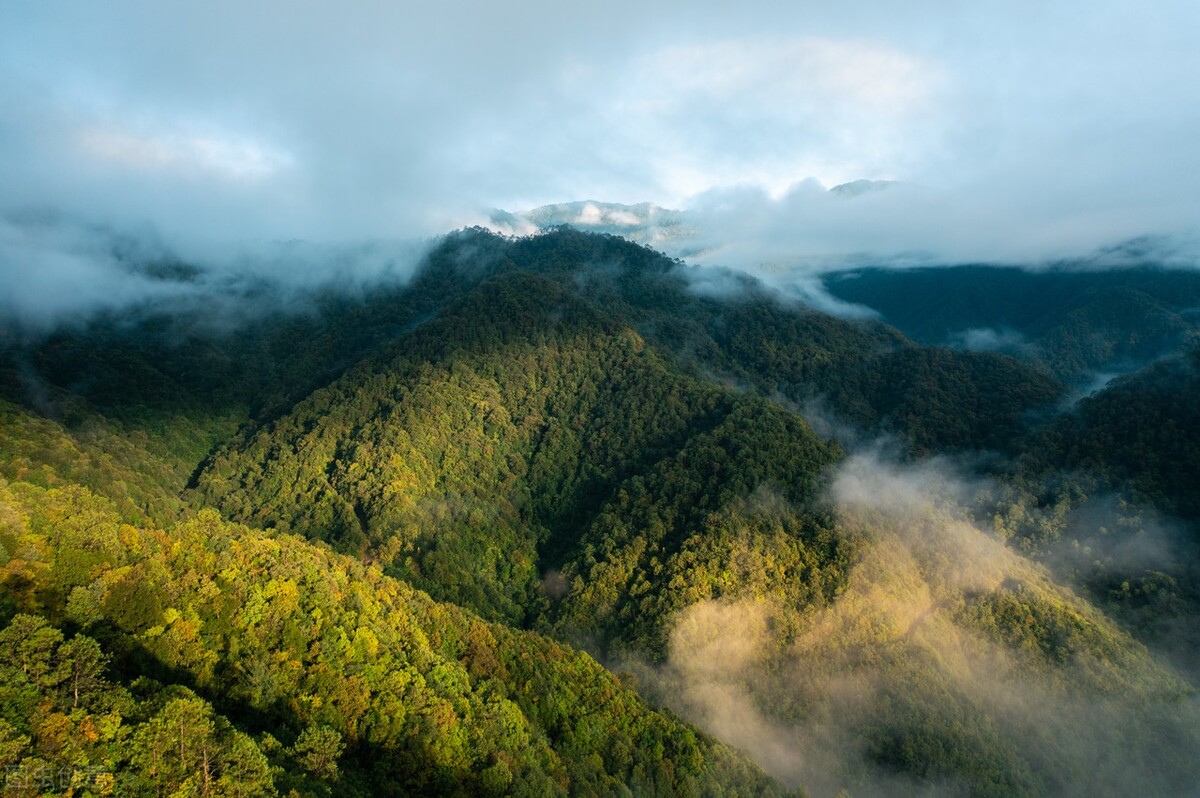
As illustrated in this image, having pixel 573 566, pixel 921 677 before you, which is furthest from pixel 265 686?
pixel 921 677

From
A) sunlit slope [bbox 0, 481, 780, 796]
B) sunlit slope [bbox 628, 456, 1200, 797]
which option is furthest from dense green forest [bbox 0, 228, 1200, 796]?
sunlit slope [bbox 628, 456, 1200, 797]

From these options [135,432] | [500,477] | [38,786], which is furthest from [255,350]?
[38,786]

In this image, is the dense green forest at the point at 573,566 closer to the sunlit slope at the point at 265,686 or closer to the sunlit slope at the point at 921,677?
the sunlit slope at the point at 265,686

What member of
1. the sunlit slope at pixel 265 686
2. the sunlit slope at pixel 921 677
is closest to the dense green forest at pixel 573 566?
the sunlit slope at pixel 265 686

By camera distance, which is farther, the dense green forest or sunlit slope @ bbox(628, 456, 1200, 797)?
sunlit slope @ bbox(628, 456, 1200, 797)

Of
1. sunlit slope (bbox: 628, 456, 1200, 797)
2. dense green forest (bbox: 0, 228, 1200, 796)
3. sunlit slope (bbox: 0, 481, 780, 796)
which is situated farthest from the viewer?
sunlit slope (bbox: 628, 456, 1200, 797)

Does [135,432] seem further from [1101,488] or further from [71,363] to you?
[1101,488]

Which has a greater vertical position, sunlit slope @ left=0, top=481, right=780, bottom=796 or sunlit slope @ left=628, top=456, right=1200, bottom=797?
sunlit slope @ left=0, top=481, right=780, bottom=796

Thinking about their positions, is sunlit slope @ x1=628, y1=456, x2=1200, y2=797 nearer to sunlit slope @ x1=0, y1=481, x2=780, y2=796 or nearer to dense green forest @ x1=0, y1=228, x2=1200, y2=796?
dense green forest @ x1=0, y1=228, x2=1200, y2=796

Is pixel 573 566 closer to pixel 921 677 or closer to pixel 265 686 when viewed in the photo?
pixel 921 677

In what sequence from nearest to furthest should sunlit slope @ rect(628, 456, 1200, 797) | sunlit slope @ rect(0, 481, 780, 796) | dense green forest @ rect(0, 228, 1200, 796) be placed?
sunlit slope @ rect(0, 481, 780, 796) → dense green forest @ rect(0, 228, 1200, 796) → sunlit slope @ rect(628, 456, 1200, 797)
